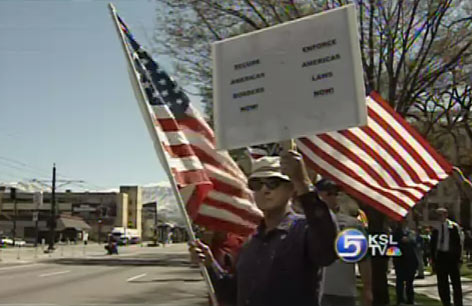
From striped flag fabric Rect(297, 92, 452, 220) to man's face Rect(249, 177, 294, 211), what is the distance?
234 centimetres

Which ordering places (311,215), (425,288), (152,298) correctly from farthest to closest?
(425,288), (152,298), (311,215)

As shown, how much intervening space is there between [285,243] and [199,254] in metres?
0.64

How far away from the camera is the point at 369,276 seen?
4914mm

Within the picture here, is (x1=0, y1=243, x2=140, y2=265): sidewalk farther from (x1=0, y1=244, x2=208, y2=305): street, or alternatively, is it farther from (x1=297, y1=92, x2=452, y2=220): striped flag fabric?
(x1=297, y1=92, x2=452, y2=220): striped flag fabric

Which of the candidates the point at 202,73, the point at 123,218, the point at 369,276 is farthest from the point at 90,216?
the point at 369,276

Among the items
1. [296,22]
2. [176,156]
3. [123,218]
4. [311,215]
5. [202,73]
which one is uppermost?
[202,73]

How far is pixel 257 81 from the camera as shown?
3.53 metres

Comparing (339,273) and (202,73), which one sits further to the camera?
(202,73)

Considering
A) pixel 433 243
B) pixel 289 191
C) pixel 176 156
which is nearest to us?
pixel 289 191

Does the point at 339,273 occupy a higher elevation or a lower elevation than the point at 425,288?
higher

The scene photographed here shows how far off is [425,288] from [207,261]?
15.2 m

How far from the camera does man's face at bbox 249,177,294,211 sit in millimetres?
3111

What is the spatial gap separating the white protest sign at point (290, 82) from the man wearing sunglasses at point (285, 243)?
284 millimetres

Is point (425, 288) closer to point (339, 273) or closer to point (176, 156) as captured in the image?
point (339, 273)
